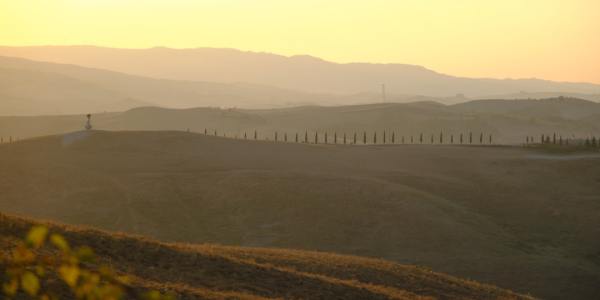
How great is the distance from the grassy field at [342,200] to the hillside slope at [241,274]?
7.55 metres

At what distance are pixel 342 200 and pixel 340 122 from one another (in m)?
71.4

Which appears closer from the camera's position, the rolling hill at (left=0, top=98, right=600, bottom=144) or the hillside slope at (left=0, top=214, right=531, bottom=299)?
the hillside slope at (left=0, top=214, right=531, bottom=299)

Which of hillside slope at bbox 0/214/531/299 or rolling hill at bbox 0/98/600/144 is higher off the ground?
rolling hill at bbox 0/98/600/144

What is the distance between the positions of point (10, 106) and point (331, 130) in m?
95.0

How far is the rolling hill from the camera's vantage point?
96938 millimetres

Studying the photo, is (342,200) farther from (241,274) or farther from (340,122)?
(340,122)

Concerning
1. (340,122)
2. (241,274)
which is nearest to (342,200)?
(241,274)

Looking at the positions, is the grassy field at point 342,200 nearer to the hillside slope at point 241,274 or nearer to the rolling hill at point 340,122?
the hillside slope at point 241,274

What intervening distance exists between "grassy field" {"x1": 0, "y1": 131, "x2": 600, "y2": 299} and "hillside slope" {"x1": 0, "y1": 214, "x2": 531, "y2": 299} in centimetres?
755

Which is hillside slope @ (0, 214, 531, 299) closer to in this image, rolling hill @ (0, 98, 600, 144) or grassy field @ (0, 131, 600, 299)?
grassy field @ (0, 131, 600, 299)

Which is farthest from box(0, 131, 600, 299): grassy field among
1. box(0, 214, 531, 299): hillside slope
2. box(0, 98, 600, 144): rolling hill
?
box(0, 98, 600, 144): rolling hill

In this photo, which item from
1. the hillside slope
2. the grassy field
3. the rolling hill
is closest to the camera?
the hillside slope

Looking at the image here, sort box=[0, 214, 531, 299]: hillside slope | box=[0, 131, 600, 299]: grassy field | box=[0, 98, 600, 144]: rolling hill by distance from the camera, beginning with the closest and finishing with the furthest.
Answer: box=[0, 214, 531, 299]: hillside slope
box=[0, 131, 600, 299]: grassy field
box=[0, 98, 600, 144]: rolling hill

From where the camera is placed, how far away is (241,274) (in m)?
15.8
